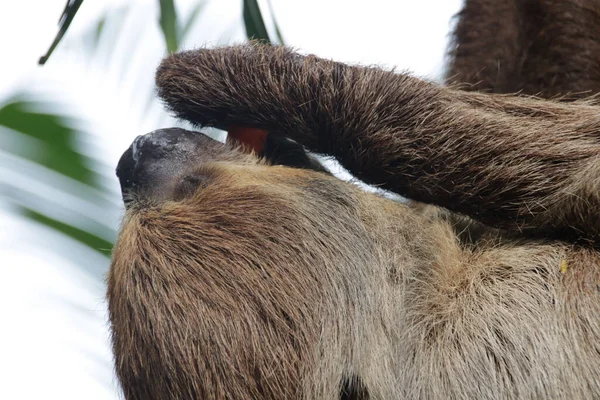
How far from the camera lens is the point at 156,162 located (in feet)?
14.4

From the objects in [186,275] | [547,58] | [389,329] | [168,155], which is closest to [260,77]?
[168,155]

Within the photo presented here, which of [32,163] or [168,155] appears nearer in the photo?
[168,155]

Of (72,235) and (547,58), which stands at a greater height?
(547,58)

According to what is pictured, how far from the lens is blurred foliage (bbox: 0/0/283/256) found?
4668 millimetres

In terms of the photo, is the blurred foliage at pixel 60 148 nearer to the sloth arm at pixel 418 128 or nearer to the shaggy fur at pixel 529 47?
the sloth arm at pixel 418 128

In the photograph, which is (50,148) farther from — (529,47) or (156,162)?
(529,47)

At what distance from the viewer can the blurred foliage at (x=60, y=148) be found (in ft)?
15.3

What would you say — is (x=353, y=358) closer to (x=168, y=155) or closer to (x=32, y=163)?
(x=168, y=155)

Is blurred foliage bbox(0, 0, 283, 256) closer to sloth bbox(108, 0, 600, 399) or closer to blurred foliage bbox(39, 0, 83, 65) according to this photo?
sloth bbox(108, 0, 600, 399)

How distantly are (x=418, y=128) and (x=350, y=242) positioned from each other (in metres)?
0.79

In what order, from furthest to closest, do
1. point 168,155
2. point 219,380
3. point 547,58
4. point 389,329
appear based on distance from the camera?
point 547,58 < point 168,155 < point 389,329 < point 219,380

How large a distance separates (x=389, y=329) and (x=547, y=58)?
3195 mm

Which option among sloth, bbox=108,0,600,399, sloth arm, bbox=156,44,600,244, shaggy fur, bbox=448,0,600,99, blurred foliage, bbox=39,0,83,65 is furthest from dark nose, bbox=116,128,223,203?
shaggy fur, bbox=448,0,600,99

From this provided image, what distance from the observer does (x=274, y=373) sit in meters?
3.78
